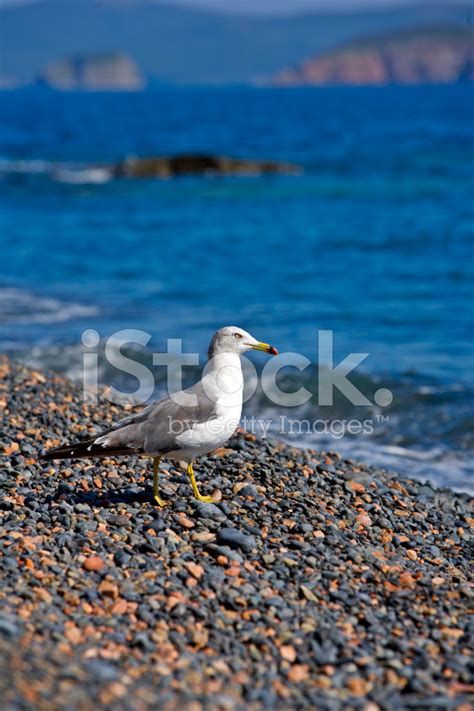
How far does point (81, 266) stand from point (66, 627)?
Answer: 1615cm

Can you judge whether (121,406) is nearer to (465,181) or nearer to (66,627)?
(66,627)

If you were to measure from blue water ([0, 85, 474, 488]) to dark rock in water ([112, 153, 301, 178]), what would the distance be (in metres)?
1.40

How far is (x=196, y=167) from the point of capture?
38.8 m

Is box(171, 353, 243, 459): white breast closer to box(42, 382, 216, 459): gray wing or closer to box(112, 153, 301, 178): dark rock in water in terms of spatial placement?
box(42, 382, 216, 459): gray wing

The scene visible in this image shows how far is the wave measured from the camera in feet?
52.2

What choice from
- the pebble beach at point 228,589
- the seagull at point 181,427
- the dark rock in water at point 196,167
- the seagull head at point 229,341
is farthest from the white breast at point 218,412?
the dark rock in water at point 196,167

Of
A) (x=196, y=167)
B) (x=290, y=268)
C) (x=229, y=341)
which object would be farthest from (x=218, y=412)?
(x=196, y=167)

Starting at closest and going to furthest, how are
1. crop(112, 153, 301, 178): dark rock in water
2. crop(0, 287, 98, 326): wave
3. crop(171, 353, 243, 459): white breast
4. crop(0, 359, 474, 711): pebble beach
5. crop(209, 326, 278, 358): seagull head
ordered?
crop(0, 359, 474, 711): pebble beach
crop(171, 353, 243, 459): white breast
crop(209, 326, 278, 358): seagull head
crop(0, 287, 98, 326): wave
crop(112, 153, 301, 178): dark rock in water

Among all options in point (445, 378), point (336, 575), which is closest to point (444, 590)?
point (336, 575)

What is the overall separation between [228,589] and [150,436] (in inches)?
49.5

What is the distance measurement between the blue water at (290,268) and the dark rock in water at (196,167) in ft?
4.58

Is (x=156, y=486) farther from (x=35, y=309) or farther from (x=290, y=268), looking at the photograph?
(x=290, y=268)

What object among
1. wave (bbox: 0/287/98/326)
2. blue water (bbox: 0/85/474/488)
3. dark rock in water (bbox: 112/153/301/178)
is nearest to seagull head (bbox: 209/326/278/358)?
blue water (bbox: 0/85/474/488)

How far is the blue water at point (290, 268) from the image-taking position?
42.4ft
